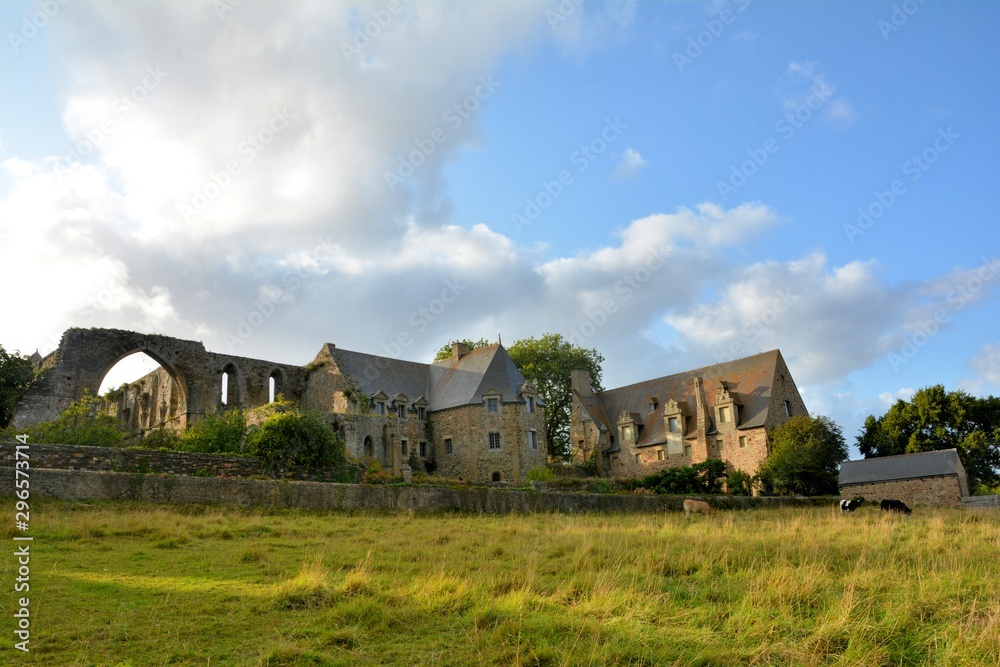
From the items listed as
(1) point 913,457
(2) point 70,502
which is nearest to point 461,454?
(1) point 913,457

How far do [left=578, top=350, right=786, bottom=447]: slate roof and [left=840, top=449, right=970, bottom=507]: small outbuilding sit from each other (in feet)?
25.4

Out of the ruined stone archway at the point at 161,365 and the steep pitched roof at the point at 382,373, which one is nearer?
the ruined stone archway at the point at 161,365

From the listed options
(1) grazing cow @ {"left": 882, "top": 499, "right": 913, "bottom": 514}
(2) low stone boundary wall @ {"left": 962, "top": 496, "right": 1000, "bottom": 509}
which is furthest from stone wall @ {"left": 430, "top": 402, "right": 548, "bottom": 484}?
(2) low stone boundary wall @ {"left": 962, "top": 496, "right": 1000, "bottom": 509}

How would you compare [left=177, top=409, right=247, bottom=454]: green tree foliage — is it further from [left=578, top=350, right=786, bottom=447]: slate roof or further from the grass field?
[left=578, top=350, right=786, bottom=447]: slate roof

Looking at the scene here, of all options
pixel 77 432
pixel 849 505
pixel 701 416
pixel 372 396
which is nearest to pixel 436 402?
pixel 372 396

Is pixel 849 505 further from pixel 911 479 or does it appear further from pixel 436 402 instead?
pixel 436 402

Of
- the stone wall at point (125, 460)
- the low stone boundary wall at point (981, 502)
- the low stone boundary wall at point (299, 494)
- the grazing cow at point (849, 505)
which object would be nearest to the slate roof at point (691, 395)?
the low stone boundary wall at point (981, 502)

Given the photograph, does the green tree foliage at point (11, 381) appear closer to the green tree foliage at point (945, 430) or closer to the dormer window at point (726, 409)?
the dormer window at point (726, 409)

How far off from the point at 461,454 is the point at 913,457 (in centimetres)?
2450

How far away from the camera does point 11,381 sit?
1355 inches

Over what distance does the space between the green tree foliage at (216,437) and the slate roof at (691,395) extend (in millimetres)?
30764

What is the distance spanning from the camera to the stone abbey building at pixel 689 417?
48.5 m

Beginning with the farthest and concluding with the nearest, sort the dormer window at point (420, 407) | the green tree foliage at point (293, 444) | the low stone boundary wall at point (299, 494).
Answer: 1. the dormer window at point (420, 407)
2. the green tree foliage at point (293, 444)
3. the low stone boundary wall at point (299, 494)

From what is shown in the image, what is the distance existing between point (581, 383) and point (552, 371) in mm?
3989
